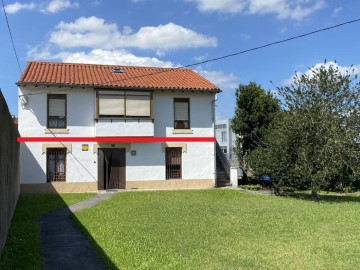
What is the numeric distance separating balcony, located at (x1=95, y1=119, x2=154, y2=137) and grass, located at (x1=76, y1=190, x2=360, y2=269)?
246 inches

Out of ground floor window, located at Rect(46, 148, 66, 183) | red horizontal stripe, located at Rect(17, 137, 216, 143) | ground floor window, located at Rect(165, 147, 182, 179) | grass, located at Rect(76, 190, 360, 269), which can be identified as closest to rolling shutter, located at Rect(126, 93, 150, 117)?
red horizontal stripe, located at Rect(17, 137, 216, 143)

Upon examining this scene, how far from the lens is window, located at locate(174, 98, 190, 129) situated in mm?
23953

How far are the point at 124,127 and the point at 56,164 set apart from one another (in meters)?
4.06

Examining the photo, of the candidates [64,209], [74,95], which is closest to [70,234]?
[64,209]

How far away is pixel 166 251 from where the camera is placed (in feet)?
26.2

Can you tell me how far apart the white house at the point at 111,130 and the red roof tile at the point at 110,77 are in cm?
6

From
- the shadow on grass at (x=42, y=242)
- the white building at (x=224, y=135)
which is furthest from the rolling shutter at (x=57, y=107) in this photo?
the white building at (x=224, y=135)

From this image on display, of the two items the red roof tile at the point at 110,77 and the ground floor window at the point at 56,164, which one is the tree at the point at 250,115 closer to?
the red roof tile at the point at 110,77

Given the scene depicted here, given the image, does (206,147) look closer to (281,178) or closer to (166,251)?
(281,178)

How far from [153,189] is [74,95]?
6.62 meters

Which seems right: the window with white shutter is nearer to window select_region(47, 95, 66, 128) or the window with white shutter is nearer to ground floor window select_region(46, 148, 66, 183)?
window select_region(47, 95, 66, 128)

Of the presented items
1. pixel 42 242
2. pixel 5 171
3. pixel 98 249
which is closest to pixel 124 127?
pixel 42 242

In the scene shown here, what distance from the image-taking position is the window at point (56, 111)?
2186 centimetres

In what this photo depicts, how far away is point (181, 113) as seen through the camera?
24.0 m
